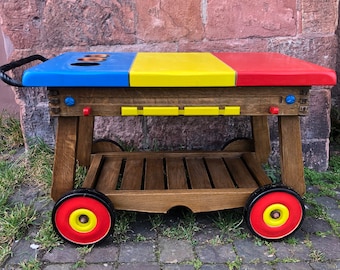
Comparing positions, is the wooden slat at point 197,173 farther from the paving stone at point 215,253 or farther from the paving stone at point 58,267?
the paving stone at point 58,267

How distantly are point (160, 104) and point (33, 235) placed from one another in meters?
0.92

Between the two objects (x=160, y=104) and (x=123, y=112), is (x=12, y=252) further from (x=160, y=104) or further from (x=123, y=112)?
(x=160, y=104)

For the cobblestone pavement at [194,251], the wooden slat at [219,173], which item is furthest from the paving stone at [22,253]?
the wooden slat at [219,173]

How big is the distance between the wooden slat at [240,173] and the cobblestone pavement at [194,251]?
227 millimetres

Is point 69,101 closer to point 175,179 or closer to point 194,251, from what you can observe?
point 175,179

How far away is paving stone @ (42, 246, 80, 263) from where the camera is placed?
5.75ft

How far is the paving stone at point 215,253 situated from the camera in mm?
1754

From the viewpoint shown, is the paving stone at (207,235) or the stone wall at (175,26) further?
the stone wall at (175,26)

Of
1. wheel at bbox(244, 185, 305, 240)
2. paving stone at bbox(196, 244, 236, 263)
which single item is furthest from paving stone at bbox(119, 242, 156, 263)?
wheel at bbox(244, 185, 305, 240)

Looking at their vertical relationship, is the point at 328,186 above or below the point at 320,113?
below

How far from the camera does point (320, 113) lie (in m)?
2.56

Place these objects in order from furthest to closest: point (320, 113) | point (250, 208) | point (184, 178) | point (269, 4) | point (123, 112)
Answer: point (320, 113) → point (269, 4) → point (184, 178) → point (250, 208) → point (123, 112)

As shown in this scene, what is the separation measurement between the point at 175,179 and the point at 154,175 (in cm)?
13

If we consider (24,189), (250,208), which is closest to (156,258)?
(250,208)
